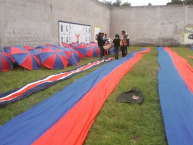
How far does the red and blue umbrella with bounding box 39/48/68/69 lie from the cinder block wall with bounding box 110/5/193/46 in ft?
56.5

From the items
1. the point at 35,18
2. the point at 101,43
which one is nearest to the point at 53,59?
the point at 35,18

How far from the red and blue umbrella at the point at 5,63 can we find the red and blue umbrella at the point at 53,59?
4.21ft

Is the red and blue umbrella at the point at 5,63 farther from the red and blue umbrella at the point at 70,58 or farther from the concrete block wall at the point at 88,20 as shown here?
the red and blue umbrella at the point at 70,58

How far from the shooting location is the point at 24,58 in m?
8.73

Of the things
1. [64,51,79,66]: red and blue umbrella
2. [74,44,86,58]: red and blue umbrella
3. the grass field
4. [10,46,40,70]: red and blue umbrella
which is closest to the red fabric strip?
the grass field

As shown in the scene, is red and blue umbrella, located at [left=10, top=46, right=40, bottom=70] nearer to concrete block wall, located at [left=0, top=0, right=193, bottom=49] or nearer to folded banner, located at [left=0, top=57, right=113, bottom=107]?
concrete block wall, located at [left=0, top=0, right=193, bottom=49]

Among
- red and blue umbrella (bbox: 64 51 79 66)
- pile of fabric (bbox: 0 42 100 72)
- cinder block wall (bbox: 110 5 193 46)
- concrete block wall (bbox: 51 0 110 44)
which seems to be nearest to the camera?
pile of fabric (bbox: 0 42 100 72)

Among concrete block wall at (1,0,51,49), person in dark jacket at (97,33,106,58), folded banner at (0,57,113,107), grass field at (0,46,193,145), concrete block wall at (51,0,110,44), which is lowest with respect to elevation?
grass field at (0,46,193,145)

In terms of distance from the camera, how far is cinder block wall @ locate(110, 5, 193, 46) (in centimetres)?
2384

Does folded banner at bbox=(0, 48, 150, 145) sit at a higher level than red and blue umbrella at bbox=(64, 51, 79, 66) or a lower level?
lower

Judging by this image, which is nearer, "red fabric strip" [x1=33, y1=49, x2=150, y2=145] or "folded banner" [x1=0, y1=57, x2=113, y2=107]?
"red fabric strip" [x1=33, y1=49, x2=150, y2=145]

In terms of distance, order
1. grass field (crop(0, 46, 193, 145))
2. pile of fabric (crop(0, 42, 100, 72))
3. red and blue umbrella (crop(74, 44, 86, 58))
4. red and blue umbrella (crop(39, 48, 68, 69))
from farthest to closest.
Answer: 1. red and blue umbrella (crop(74, 44, 86, 58))
2. red and blue umbrella (crop(39, 48, 68, 69))
3. pile of fabric (crop(0, 42, 100, 72))
4. grass field (crop(0, 46, 193, 145))

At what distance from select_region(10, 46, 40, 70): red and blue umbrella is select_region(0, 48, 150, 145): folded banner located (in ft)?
11.2

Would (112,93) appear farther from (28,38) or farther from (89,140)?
(28,38)
